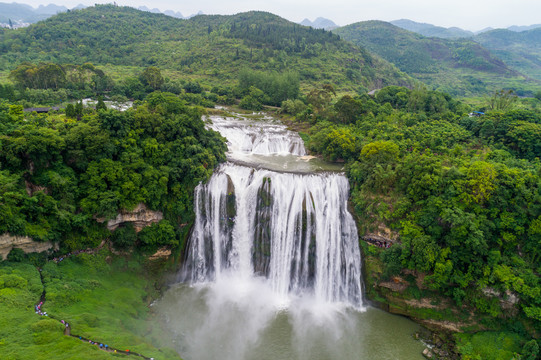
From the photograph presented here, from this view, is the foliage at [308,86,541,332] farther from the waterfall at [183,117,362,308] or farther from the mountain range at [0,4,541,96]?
the mountain range at [0,4,541,96]

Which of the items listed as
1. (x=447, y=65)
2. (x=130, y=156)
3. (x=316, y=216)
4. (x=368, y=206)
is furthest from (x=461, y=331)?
(x=447, y=65)

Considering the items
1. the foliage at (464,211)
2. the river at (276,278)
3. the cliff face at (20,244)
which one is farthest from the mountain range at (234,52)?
the cliff face at (20,244)

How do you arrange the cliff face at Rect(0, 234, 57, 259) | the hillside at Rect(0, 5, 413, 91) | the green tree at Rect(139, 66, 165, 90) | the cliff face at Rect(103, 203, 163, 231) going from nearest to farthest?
the cliff face at Rect(0, 234, 57, 259) → the cliff face at Rect(103, 203, 163, 231) → the green tree at Rect(139, 66, 165, 90) → the hillside at Rect(0, 5, 413, 91)

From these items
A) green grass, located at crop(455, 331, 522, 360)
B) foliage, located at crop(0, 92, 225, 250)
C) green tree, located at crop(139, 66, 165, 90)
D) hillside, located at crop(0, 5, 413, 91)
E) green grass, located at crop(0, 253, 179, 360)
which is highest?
hillside, located at crop(0, 5, 413, 91)

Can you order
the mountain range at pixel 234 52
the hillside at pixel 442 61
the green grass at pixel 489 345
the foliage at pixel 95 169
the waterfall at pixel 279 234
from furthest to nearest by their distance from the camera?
the hillside at pixel 442 61
the mountain range at pixel 234 52
the waterfall at pixel 279 234
the foliage at pixel 95 169
the green grass at pixel 489 345

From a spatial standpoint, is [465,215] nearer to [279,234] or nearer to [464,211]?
[464,211]

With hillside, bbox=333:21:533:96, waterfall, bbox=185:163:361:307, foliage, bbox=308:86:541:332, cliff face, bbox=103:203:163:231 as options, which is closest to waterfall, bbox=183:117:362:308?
waterfall, bbox=185:163:361:307

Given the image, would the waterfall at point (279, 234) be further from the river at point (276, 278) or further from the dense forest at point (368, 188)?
the dense forest at point (368, 188)
